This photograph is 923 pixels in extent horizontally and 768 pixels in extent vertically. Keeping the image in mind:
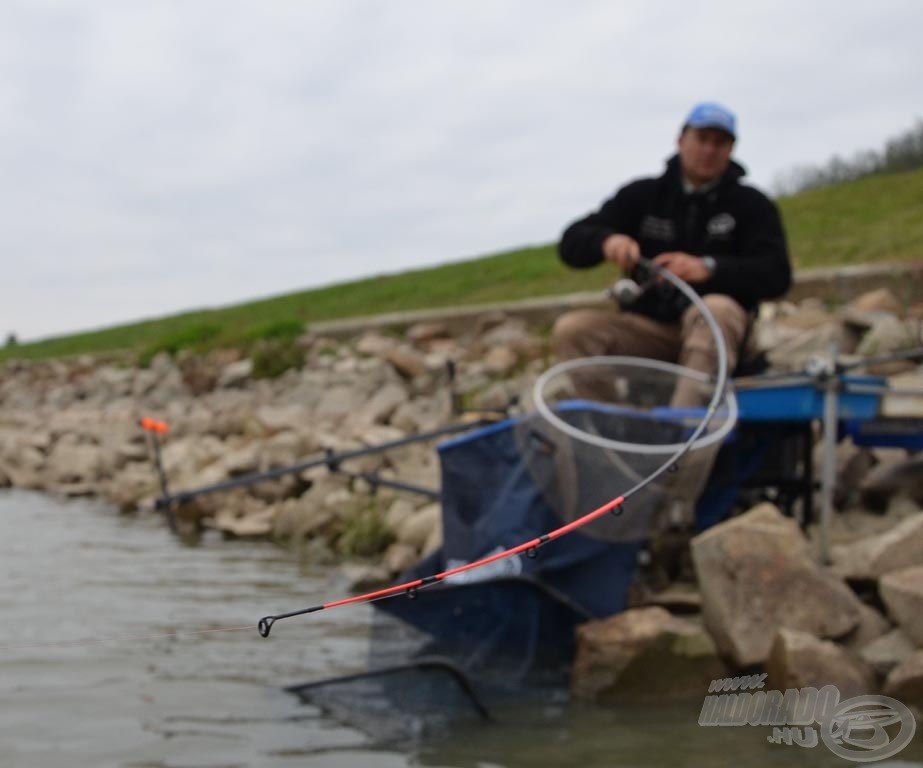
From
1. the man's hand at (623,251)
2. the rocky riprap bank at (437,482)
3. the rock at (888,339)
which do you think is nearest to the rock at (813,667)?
the rocky riprap bank at (437,482)

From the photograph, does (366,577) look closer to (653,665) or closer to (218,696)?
(218,696)

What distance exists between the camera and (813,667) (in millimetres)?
3434

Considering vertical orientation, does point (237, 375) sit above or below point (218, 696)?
above

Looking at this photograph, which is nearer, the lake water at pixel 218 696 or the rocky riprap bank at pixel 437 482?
the lake water at pixel 218 696

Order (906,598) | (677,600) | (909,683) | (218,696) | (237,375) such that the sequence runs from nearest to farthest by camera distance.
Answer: (909,683) → (906,598) → (218,696) → (677,600) → (237,375)

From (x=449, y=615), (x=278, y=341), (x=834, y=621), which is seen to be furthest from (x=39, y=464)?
(x=834, y=621)

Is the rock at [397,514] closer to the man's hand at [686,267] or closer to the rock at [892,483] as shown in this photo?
the man's hand at [686,267]

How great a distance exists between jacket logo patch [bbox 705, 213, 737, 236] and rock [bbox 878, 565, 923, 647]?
176 cm

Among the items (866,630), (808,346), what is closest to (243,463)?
(808,346)

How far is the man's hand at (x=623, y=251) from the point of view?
4.84 metres

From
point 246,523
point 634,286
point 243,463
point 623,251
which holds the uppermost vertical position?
point 623,251

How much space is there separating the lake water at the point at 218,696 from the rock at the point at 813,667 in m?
0.17

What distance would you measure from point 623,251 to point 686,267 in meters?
0.24

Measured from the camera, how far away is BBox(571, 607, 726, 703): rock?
3779mm
